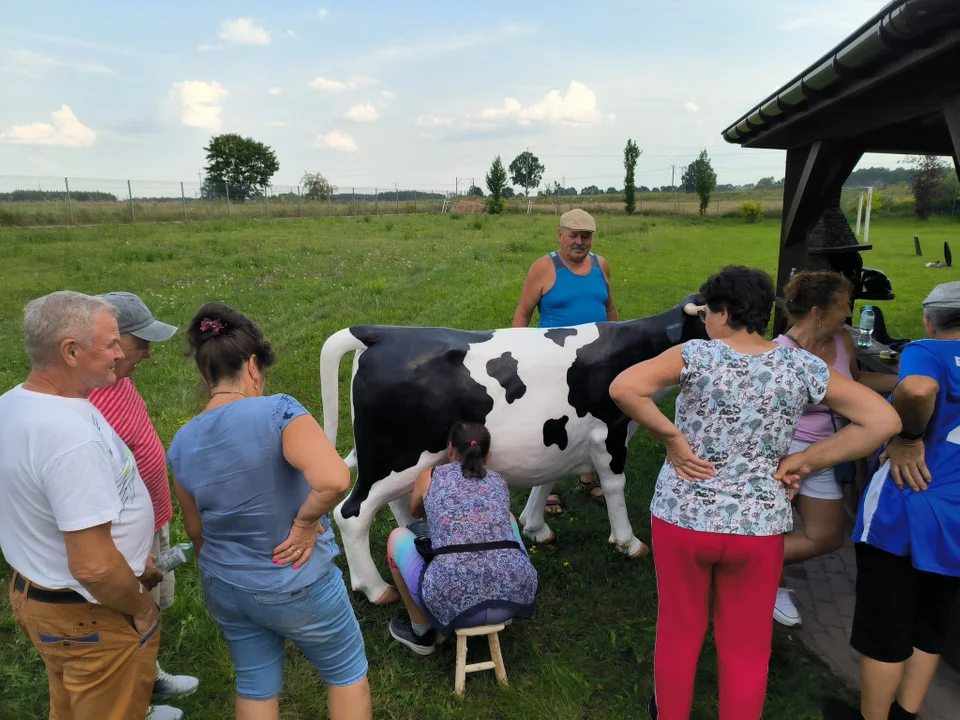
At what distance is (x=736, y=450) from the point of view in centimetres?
196

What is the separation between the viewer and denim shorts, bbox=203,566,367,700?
189 cm

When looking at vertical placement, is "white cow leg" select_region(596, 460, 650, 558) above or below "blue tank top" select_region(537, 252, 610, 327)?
below

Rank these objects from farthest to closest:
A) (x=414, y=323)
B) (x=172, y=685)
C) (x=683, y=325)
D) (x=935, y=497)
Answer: (x=414, y=323)
(x=683, y=325)
(x=172, y=685)
(x=935, y=497)

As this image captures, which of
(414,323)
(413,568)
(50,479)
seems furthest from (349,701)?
(414,323)

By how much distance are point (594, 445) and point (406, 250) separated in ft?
43.4

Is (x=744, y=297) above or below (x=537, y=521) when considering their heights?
above

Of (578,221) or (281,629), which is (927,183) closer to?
(578,221)

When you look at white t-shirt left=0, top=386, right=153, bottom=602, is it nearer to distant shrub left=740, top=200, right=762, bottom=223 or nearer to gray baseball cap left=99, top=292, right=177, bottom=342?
gray baseball cap left=99, top=292, right=177, bottom=342

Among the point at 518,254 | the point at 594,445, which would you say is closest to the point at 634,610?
the point at 594,445

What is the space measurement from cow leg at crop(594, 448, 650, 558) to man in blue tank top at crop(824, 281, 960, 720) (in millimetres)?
1320

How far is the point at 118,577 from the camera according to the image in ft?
5.60

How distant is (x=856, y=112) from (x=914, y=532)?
115 inches

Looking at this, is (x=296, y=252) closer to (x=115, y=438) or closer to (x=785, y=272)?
(x=785, y=272)

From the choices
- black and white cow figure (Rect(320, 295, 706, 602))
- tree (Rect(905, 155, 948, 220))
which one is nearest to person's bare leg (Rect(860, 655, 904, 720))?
black and white cow figure (Rect(320, 295, 706, 602))
